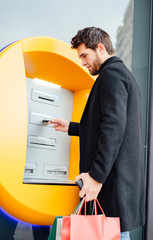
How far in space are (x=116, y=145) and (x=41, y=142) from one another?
727mm

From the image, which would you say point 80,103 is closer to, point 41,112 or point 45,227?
point 41,112

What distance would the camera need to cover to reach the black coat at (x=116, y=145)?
1.22 metres

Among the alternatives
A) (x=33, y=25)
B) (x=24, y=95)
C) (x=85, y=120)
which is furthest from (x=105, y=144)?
(x=33, y=25)

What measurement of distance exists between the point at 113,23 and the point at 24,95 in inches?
54.2

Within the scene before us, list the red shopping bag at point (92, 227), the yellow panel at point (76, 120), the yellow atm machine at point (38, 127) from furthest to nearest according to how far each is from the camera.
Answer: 1. the yellow panel at point (76, 120)
2. the yellow atm machine at point (38, 127)
3. the red shopping bag at point (92, 227)

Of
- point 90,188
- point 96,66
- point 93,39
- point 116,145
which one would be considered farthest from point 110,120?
point 93,39

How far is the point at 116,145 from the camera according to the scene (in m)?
1.22

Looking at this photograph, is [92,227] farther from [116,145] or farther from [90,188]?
[116,145]

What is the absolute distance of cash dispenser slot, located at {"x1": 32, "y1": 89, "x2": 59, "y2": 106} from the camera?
184 cm

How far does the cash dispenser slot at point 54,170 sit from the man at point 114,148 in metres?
0.50

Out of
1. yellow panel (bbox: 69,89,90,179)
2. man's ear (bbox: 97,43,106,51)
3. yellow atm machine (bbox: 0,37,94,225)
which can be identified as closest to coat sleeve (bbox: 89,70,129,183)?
man's ear (bbox: 97,43,106,51)

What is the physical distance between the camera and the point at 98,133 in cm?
134

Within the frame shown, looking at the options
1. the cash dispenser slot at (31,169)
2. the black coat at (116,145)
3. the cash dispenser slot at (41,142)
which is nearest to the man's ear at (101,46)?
the black coat at (116,145)

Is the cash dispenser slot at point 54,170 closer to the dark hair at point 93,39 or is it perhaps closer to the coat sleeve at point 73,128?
the coat sleeve at point 73,128
